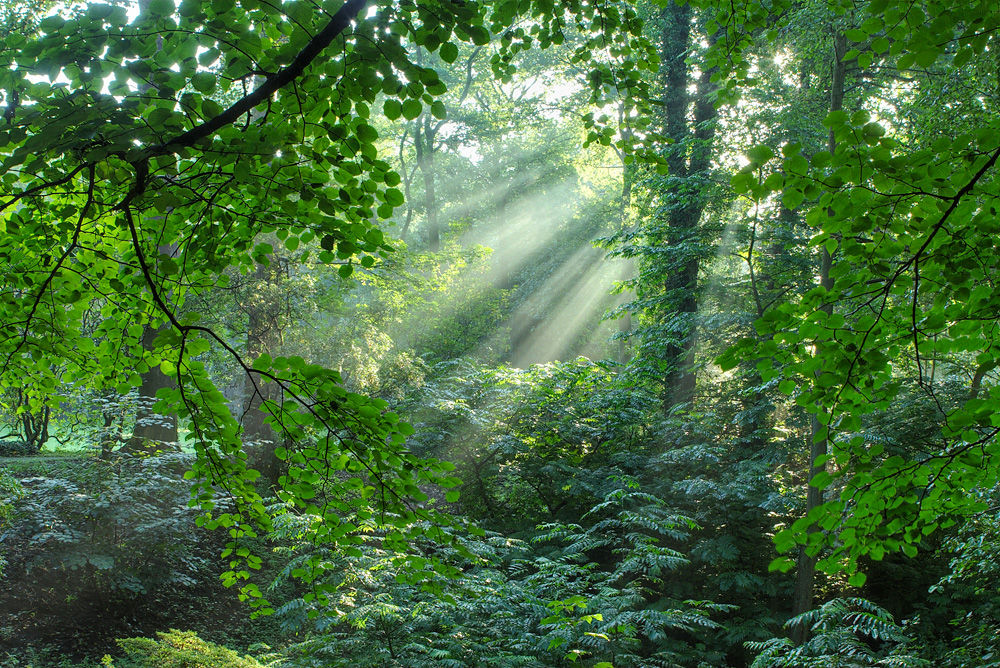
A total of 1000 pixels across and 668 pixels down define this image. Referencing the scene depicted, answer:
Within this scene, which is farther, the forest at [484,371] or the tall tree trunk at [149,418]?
the tall tree trunk at [149,418]

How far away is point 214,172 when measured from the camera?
72.9 inches

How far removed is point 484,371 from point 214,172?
8.08 meters

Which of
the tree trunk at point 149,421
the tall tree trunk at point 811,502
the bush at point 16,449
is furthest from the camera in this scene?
the bush at point 16,449

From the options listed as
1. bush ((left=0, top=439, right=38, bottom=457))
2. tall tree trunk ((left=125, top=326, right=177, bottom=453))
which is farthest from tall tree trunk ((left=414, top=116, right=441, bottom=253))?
tall tree trunk ((left=125, top=326, right=177, bottom=453))

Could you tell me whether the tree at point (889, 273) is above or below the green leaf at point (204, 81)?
Result: below

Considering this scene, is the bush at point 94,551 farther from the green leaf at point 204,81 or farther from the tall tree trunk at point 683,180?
the tall tree trunk at point 683,180

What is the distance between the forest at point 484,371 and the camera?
1841mm

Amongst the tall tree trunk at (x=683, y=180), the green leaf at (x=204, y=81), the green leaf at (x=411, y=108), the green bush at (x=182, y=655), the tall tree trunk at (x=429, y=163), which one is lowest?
the green bush at (x=182, y=655)

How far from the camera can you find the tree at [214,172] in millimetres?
1701

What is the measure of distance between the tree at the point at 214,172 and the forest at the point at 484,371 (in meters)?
0.02

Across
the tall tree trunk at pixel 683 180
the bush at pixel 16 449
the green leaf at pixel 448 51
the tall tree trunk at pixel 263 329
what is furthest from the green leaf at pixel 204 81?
the bush at pixel 16 449

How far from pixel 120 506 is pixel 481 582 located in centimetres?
380

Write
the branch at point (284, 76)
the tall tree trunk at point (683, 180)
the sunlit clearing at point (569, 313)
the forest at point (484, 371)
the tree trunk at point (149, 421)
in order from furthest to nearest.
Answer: the sunlit clearing at point (569, 313) → the tall tree trunk at point (683, 180) → the tree trunk at point (149, 421) → the forest at point (484, 371) → the branch at point (284, 76)

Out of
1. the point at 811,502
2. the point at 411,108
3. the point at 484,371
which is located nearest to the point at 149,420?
the point at 484,371
